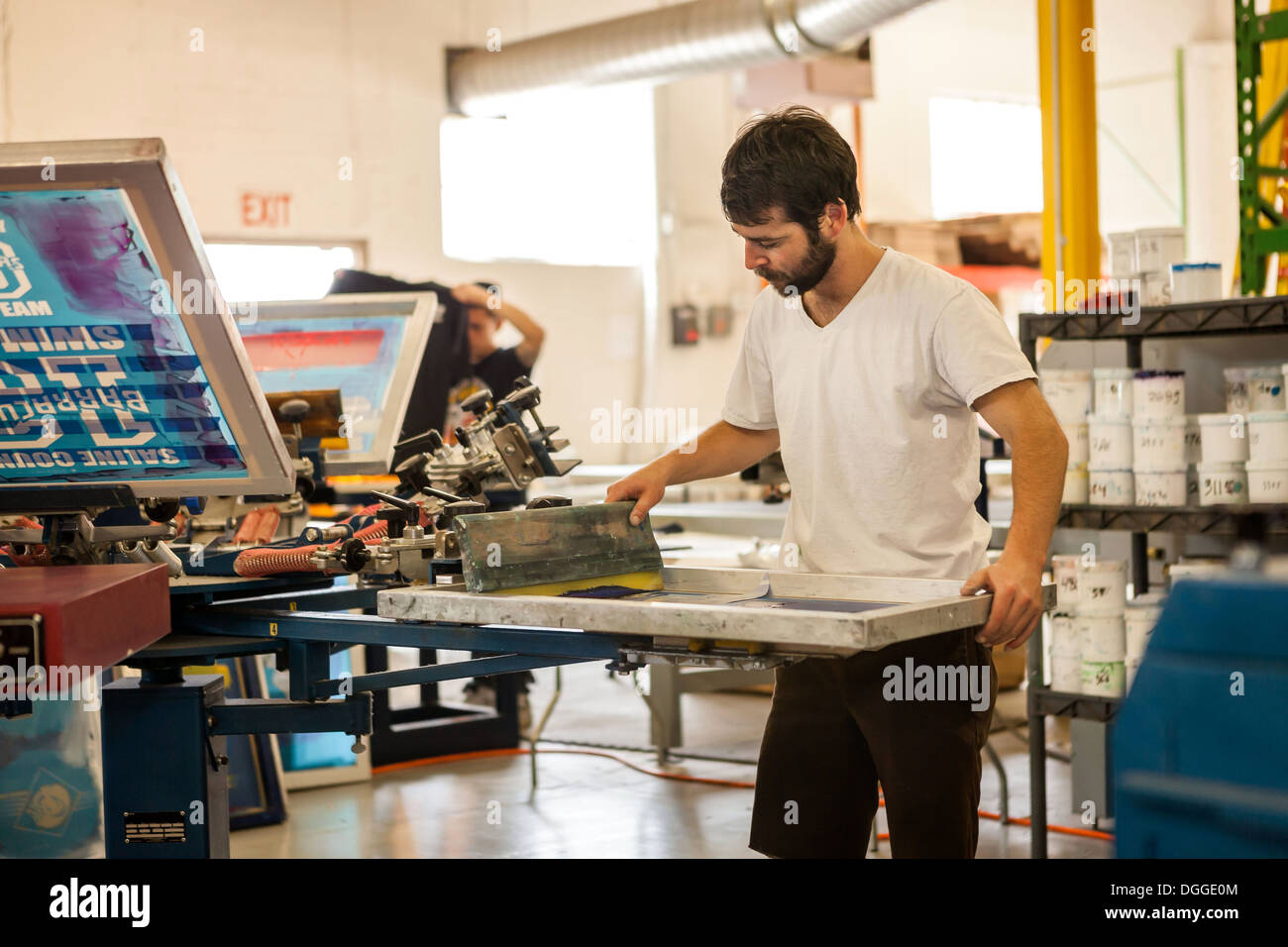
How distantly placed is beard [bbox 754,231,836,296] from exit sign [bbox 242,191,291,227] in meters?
5.99

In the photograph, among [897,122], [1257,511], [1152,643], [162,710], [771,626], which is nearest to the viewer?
[1152,643]

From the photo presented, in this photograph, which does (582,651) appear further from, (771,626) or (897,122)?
(897,122)

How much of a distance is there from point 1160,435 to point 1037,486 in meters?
1.65

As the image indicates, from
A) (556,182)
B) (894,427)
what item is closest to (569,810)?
(894,427)

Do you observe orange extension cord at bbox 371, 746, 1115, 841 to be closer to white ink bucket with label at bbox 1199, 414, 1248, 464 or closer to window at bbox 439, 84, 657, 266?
white ink bucket with label at bbox 1199, 414, 1248, 464

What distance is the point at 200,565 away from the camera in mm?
2375

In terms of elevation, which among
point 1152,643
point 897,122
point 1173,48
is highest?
point 1173,48

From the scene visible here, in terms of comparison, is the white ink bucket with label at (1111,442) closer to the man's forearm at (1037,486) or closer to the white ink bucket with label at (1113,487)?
the white ink bucket with label at (1113,487)

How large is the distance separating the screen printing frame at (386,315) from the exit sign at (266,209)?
393 centimetres

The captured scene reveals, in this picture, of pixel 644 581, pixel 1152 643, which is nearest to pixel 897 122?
pixel 644 581

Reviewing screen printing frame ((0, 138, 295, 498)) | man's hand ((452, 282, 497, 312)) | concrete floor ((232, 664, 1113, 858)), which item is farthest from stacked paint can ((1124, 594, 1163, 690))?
man's hand ((452, 282, 497, 312))

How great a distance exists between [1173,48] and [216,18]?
7333mm

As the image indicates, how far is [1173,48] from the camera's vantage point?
1105 cm

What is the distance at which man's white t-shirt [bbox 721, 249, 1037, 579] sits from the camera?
83.0 inches
